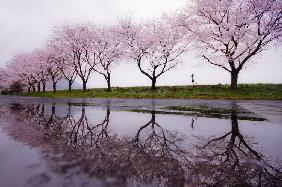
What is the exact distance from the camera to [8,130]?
7.87 meters

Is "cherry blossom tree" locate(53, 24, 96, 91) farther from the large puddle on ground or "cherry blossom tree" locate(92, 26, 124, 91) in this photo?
the large puddle on ground

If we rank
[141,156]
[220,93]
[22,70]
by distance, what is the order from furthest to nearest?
[22,70] → [220,93] → [141,156]

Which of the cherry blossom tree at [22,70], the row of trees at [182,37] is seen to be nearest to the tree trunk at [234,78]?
the row of trees at [182,37]

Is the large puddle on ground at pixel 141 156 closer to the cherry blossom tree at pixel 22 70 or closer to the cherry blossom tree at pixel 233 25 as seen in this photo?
the cherry blossom tree at pixel 233 25

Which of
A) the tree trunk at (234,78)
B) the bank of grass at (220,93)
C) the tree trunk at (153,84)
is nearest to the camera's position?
the bank of grass at (220,93)

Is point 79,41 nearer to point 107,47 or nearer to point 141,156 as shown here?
point 107,47

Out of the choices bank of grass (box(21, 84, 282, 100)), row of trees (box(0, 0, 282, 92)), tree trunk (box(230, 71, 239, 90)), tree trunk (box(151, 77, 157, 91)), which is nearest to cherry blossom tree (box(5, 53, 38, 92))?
row of trees (box(0, 0, 282, 92))

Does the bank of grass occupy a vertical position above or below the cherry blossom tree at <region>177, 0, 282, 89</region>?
below

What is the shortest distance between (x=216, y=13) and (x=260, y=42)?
5.60 m

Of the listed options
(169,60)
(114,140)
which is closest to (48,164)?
(114,140)

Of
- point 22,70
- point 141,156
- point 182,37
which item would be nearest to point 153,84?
point 182,37

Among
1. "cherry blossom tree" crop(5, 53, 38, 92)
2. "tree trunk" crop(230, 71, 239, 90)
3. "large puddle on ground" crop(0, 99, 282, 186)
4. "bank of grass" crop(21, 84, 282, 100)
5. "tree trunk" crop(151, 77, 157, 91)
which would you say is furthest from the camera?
"cherry blossom tree" crop(5, 53, 38, 92)

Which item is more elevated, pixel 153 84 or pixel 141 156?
pixel 153 84

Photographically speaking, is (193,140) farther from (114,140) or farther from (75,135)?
(75,135)
